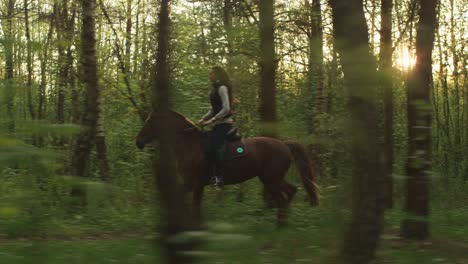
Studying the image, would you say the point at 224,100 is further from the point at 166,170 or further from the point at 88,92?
the point at 166,170

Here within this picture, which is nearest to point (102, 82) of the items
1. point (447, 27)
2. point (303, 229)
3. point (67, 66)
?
point (67, 66)

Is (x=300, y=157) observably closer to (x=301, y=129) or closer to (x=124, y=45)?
(x=301, y=129)

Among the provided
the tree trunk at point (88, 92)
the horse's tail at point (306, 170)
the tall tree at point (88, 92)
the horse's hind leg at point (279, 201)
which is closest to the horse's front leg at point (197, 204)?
the horse's hind leg at point (279, 201)

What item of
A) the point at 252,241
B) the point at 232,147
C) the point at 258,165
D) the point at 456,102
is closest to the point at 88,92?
the point at 232,147

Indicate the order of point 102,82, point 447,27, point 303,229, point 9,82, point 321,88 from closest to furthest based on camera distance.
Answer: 1. point 9,82
2. point 303,229
3. point 321,88
4. point 102,82
5. point 447,27

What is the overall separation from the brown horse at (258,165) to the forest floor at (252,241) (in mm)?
535

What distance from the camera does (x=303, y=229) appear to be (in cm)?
998

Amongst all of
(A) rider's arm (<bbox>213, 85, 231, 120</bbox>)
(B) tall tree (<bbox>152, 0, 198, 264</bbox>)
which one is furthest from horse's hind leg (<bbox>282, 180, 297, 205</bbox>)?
(B) tall tree (<bbox>152, 0, 198, 264</bbox>)

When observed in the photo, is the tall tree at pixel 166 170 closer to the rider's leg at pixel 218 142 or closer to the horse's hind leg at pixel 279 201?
the horse's hind leg at pixel 279 201

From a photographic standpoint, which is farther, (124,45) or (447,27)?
(447,27)

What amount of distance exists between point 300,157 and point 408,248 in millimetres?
4002

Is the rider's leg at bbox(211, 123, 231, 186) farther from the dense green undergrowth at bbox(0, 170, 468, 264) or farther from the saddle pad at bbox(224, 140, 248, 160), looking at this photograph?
the dense green undergrowth at bbox(0, 170, 468, 264)

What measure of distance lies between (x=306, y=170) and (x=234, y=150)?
1572 mm

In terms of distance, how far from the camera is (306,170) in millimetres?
11875
